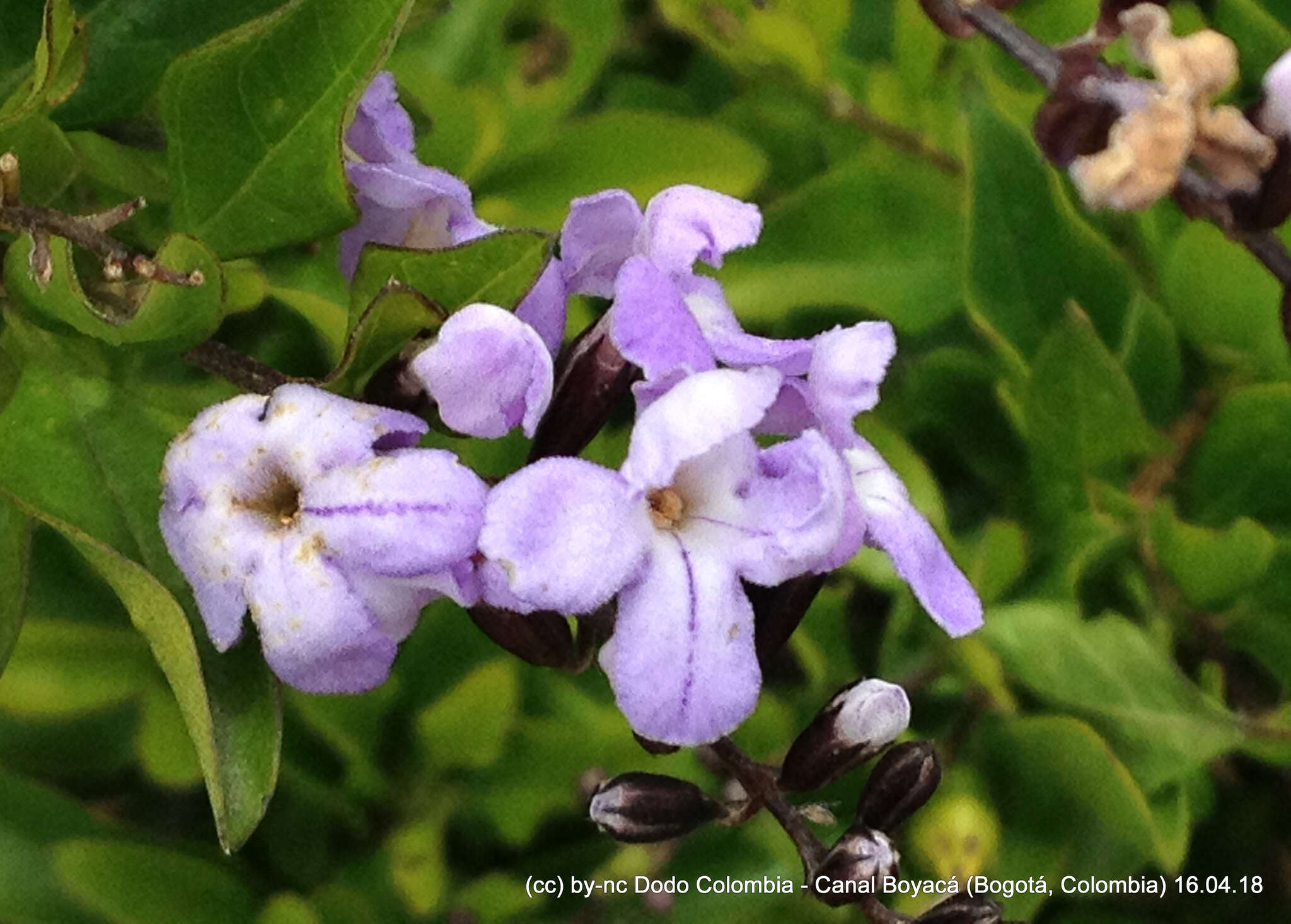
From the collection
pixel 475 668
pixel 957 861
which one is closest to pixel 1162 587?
pixel 957 861

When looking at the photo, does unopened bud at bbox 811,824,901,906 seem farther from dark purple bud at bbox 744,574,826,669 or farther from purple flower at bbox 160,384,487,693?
purple flower at bbox 160,384,487,693

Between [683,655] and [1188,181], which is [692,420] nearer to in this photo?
[683,655]

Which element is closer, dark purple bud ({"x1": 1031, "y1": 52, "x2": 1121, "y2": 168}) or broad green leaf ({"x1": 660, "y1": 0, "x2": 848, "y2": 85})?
dark purple bud ({"x1": 1031, "y1": 52, "x2": 1121, "y2": 168})

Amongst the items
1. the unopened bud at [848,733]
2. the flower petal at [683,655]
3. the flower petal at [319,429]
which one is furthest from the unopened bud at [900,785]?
the flower petal at [319,429]

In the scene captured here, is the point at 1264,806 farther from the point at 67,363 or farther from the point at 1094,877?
the point at 67,363

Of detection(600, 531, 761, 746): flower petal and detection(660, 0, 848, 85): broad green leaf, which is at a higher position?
detection(600, 531, 761, 746): flower petal

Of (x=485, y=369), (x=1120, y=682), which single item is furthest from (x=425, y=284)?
(x=1120, y=682)

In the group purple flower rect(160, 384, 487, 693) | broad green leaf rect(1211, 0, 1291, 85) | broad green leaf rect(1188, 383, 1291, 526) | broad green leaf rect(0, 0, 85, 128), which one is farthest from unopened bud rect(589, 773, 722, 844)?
broad green leaf rect(1211, 0, 1291, 85)
